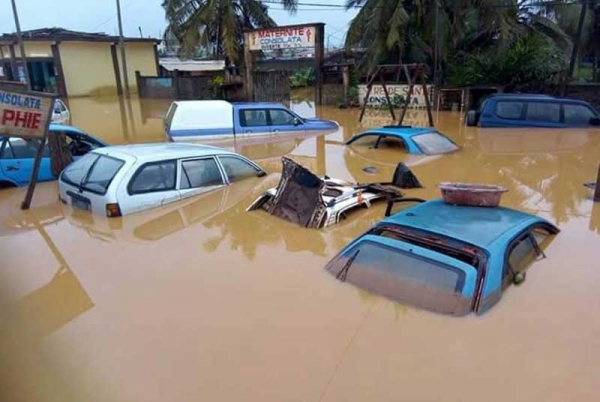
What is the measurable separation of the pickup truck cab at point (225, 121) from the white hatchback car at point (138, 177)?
5.20 meters

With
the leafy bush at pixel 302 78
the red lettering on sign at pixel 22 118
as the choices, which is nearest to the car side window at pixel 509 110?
the red lettering on sign at pixel 22 118

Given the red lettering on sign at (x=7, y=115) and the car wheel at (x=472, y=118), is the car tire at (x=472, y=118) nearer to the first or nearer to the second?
the car wheel at (x=472, y=118)

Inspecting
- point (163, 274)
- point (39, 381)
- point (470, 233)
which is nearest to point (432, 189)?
point (470, 233)

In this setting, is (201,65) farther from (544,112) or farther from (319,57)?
(544,112)

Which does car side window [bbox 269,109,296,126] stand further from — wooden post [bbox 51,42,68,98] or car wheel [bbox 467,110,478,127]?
wooden post [bbox 51,42,68,98]

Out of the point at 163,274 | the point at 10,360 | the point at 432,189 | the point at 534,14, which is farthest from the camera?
the point at 534,14

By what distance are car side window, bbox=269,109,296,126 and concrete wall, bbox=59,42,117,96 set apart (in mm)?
24003

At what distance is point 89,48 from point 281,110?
24.5m

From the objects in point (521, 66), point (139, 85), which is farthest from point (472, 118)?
point (139, 85)

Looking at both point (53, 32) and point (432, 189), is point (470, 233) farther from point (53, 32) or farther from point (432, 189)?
point (53, 32)

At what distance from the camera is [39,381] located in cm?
379

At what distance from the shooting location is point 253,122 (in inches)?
548

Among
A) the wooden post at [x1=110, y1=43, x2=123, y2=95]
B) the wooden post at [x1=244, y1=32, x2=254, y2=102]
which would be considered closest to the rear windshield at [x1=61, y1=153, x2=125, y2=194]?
the wooden post at [x1=244, y1=32, x2=254, y2=102]

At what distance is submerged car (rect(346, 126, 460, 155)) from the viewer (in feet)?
38.8
